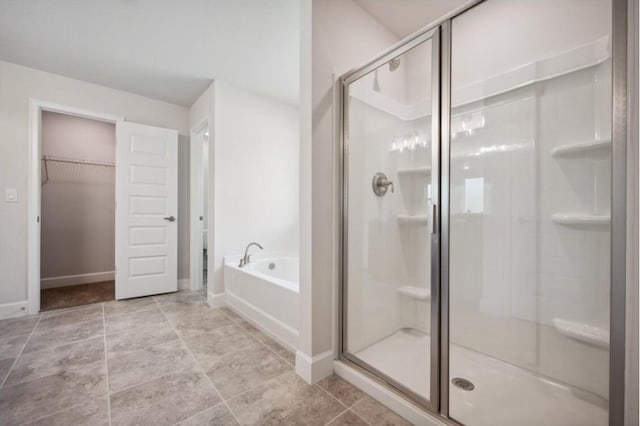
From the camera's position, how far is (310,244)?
1.60 m

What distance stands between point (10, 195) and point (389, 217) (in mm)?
3554

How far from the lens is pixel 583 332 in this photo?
4.55 ft

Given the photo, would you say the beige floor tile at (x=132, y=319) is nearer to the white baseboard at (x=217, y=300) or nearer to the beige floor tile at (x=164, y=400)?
the white baseboard at (x=217, y=300)

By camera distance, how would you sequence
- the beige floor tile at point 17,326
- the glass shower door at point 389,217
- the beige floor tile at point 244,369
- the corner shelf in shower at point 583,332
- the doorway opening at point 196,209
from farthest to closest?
the doorway opening at point 196,209 < the beige floor tile at point 17,326 < the glass shower door at point 389,217 < the beige floor tile at point 244,369 < the corner shelf in shower at point 583,332

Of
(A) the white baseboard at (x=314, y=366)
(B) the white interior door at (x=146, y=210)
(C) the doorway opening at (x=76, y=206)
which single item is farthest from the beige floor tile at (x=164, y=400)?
(C) the doorway opening at (x=76, y=206)

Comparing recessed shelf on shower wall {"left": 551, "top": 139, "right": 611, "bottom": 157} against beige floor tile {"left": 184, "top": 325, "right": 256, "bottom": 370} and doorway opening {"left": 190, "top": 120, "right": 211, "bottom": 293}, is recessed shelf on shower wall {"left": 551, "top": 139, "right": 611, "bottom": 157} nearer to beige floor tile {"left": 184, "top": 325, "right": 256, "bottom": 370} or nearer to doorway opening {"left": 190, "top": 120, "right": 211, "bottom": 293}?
beige floor tile {"left": 184, "top": 325, "right": 256, "bottom": 370}

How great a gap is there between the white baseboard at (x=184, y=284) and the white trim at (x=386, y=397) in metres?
2.67

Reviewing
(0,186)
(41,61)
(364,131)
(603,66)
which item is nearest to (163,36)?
(41,61)

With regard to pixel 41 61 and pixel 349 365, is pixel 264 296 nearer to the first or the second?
pixel 349 365

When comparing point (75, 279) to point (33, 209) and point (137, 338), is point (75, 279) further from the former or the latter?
point (137, 338)

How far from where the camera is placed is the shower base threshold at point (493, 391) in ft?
4.08

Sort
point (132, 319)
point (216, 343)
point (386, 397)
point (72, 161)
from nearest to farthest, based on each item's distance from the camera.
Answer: point (386, 397), point (216, 343), point (132, 319), point (72, 161)

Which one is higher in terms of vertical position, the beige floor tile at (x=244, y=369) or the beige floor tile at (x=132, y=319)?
the beige floor tile at (x=244, y=369)

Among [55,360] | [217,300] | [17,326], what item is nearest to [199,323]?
[217,300]
